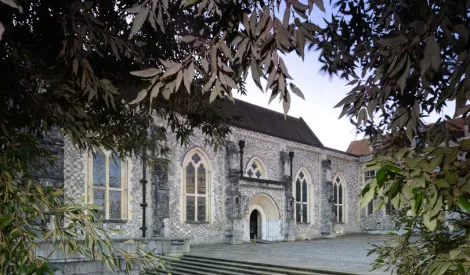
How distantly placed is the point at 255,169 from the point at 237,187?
8.42ft

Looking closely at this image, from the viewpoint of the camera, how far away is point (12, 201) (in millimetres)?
2730

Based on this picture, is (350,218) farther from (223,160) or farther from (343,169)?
(223,160)

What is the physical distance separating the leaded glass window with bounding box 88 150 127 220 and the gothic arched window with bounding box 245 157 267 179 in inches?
272

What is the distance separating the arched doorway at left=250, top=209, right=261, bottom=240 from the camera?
22.8 m

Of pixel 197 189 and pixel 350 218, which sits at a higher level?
pixel 197 189

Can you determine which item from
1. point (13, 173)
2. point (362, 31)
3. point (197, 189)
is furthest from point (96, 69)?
point (197, 189)

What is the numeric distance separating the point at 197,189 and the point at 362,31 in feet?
52.7

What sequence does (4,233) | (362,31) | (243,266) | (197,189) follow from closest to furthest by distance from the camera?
(4,233) → (362,31) → (243,266) → (197,189)

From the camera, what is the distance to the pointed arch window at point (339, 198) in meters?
29.4

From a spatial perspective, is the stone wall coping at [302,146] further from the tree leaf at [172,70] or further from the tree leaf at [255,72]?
the tree leaf at [255,72]

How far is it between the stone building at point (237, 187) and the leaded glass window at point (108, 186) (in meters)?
0.04

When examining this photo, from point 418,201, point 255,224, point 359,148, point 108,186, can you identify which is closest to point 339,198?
point 359,148

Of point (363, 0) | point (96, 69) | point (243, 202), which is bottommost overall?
point (243, 202)

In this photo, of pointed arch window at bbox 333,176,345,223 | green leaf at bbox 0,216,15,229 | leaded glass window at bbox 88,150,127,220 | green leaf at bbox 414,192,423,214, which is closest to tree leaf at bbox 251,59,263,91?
green leaf at bbox 414,192,423,214
